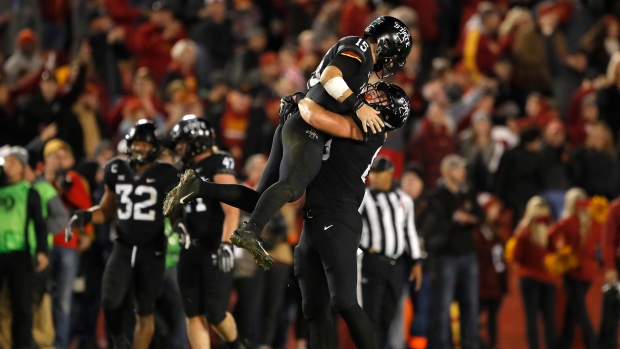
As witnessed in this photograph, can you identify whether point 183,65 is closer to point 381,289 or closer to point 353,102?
point 381,289

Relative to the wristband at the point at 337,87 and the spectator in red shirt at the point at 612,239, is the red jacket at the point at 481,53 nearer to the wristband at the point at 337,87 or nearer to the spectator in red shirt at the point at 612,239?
the spectator in red shirt at the point at 612,239

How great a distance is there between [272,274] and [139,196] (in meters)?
3.06

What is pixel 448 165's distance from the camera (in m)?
12.8

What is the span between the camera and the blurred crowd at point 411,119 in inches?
480

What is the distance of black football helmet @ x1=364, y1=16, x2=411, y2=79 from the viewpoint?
25.1 ft

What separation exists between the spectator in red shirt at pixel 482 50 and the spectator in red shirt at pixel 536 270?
14.7ft

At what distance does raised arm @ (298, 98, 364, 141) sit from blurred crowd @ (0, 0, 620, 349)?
2.77 m

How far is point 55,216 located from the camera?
1082 centimetres

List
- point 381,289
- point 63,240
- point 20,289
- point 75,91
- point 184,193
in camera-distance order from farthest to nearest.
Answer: point 75,91 < point 63,240 < point 381,289 < point 20,289 < point 184,193

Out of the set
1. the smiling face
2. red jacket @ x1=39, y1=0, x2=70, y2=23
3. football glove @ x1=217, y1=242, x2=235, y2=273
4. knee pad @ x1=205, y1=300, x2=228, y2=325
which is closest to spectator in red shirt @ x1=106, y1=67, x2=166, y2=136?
red jacket @ x1=39, y1=0, x2=70, y2=23

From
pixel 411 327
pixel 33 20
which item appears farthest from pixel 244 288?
pixel 33 20

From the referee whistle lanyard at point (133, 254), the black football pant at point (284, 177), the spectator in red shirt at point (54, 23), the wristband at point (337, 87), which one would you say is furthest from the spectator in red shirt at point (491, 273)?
the spectator in red shirt at point (54, 23)

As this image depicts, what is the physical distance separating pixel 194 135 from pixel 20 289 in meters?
2.31

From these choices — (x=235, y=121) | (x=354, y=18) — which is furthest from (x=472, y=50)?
(x=235, y=121)
